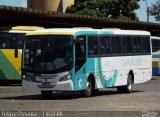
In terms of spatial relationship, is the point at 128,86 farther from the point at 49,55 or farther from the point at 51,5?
the point at 51,5

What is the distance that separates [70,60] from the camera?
2305cm

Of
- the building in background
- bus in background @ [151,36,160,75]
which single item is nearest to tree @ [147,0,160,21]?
the building in background

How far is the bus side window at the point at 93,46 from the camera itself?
80.7ft

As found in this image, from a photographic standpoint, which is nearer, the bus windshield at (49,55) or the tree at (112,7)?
the bus windshield at (49,55)

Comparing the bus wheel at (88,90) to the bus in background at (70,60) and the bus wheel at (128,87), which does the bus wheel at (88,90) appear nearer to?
the bus in background at (70,60)

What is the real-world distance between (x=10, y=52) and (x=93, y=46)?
29.3ft

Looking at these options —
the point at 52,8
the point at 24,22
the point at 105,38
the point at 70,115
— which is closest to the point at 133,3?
the point at 52,8

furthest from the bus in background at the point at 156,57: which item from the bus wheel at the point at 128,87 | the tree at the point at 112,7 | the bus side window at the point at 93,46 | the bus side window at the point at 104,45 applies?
the tree at the point at 112,7

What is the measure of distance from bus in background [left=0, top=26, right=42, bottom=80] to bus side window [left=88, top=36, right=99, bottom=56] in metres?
8.52

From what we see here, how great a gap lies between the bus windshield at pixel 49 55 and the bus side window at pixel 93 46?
1593mm

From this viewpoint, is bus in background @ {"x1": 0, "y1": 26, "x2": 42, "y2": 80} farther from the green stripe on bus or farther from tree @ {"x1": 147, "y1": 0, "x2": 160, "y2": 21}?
tree @ {"x1": 147, "y1": 0, "x2": 160, "y2": 21}

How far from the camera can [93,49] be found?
24953 mm

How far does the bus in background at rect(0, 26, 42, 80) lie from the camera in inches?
1286

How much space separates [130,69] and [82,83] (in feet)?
17.1
